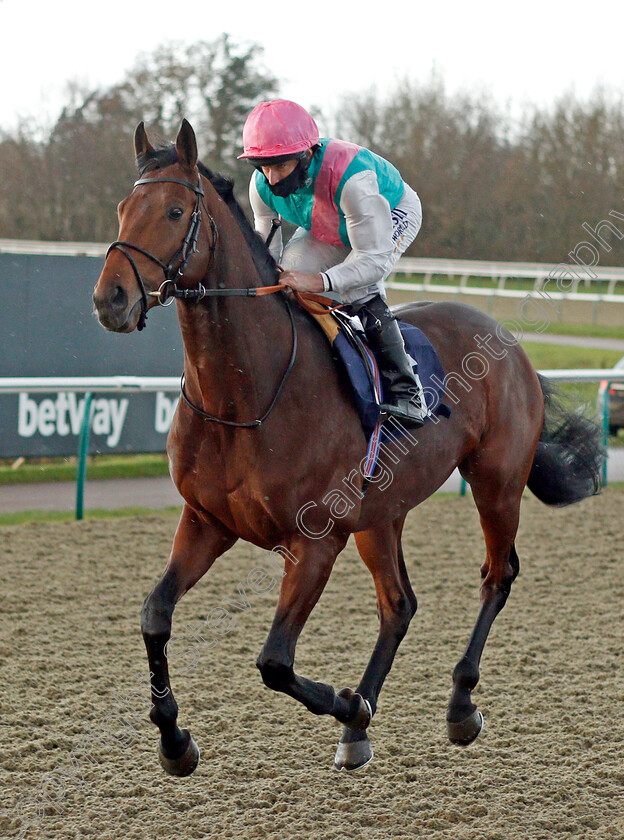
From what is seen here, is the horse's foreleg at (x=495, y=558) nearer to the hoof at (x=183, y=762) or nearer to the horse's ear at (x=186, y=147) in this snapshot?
the hoof at (x=183, y=762)

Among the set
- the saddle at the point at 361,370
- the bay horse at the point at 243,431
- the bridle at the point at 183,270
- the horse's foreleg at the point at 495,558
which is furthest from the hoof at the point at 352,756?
the bridle at the point at 183,270

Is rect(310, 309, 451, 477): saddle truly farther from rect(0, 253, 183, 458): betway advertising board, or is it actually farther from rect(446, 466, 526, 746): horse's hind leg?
rect(0, 253, 183, 458): betway advertising board

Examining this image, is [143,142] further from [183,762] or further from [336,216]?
[183,762]

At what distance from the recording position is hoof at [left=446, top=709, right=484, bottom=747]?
11.1 ft

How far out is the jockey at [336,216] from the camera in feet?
9.05

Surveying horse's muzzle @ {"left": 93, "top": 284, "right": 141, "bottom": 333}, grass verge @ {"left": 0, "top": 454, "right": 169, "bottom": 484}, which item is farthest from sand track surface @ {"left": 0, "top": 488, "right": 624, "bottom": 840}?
grass verge @ {"left": 0, "top": 454, "right": 169, "bottom": 484}

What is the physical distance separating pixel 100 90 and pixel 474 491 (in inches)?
351

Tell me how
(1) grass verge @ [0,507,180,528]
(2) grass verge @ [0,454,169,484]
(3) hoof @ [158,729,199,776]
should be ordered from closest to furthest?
(3) hoof @ [158,729,199,776] < (1) grass verge @ [0,507,180,528] < (2) grass verge @ [0,454,169,484]

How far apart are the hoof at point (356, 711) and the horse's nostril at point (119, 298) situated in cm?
148

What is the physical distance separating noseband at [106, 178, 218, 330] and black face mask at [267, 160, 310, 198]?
338 millimetres

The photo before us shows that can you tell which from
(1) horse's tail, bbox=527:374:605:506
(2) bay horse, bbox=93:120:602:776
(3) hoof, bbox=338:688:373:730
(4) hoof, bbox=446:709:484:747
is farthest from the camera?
(1) horse's tail, bbox=527:374:605:506

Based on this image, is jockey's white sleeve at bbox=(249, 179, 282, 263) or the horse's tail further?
the horse's tail

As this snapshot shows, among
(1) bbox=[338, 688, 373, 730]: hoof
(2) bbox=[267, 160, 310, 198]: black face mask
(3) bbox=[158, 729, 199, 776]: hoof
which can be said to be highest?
(2) bbox=[267, 160, 310, 198]: black face mask

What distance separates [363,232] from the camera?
9.45ft
